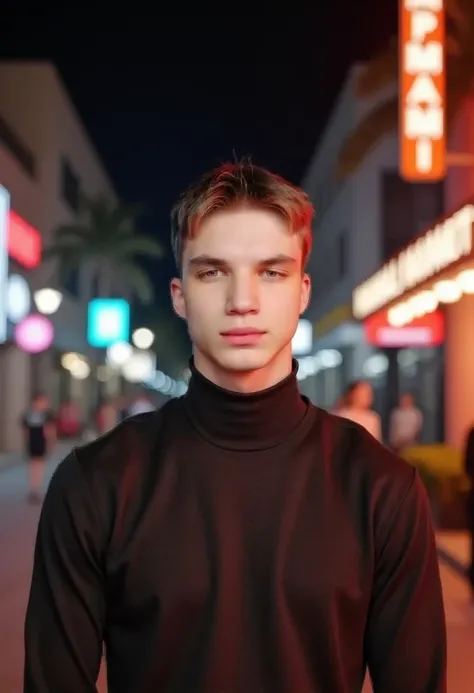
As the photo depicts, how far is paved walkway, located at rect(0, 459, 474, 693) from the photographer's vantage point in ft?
21.7

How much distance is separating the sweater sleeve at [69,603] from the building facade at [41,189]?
80.0 ft

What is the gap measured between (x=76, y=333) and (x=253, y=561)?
43.3 metres

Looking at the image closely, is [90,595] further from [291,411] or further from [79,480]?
[291,411]

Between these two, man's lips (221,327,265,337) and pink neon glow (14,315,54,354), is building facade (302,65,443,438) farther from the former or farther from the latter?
man's lips (221,327,265,337)

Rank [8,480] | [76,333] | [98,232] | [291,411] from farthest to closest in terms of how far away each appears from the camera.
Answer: [98,232] < [76,333] < [8,480] < [291,411]

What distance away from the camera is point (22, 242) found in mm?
26859

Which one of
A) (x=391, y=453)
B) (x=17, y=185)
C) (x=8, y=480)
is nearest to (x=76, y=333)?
(x=17, y=185)

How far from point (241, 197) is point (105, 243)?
159 ft

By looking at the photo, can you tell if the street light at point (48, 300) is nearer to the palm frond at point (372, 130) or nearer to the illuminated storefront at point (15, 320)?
the illuminated storefront at point (15, 320)

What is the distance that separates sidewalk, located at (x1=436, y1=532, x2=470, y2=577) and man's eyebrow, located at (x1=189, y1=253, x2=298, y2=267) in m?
9.07

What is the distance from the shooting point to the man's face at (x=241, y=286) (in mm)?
2062

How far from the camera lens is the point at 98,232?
48281mm

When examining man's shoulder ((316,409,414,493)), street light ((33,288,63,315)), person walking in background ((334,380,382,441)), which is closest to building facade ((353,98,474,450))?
person walking in background ((334,380,382,441))

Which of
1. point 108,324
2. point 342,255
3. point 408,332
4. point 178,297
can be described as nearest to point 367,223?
point 342,255
